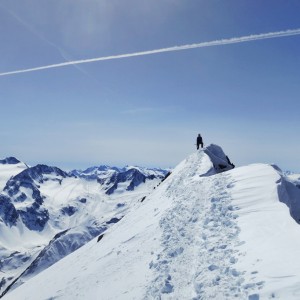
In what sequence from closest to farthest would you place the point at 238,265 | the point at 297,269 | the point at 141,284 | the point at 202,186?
the point at 297,269 < the point at 238,265 < the point at 141,284 < the point at 202,186

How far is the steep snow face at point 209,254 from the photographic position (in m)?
11.9

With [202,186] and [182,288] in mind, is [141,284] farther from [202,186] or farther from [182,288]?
[202,186]

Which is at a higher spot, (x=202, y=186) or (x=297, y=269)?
(x=202, y=186)

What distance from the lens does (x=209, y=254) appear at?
1491cm

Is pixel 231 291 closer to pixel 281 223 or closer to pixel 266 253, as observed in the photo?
pixel 266 253

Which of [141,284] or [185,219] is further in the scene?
[185,219]

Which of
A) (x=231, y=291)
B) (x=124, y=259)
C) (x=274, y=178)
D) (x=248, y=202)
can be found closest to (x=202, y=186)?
(x=274, y=178)

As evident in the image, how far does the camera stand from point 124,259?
63.7ft

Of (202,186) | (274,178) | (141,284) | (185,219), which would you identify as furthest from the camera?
(202,186)

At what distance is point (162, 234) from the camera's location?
19781 millimetres

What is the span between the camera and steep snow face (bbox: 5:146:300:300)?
39.0 ft

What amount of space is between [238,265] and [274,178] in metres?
11.5

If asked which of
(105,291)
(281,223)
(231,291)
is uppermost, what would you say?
(281,223)

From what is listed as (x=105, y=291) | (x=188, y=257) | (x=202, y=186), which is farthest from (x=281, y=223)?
(x=202, y=186)
